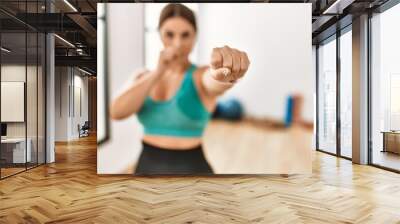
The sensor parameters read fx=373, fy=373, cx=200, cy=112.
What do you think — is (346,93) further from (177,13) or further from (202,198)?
(202,198)

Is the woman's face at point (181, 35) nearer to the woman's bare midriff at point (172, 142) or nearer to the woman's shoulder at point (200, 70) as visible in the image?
the woman's shoulder at point (200, 70)

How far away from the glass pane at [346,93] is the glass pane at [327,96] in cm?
50

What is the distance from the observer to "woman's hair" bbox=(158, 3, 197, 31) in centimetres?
578

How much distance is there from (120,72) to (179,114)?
3.69 ft

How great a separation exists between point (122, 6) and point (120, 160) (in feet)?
7.83

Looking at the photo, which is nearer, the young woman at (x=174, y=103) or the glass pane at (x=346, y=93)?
the young woman at (x=174, y=103)

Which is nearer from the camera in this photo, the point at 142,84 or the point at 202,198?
the point at 202,198

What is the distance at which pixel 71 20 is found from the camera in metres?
7.97

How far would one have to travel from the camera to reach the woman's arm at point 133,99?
18.9 feet

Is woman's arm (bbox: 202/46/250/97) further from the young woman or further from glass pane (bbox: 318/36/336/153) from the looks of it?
glass pane (bbox: 318/36/336/153)

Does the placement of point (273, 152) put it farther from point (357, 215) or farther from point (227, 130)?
point (357, 215)

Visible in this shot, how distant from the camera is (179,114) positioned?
18.8 ft

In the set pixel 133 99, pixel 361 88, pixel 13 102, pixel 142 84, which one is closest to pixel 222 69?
pixel 142 84

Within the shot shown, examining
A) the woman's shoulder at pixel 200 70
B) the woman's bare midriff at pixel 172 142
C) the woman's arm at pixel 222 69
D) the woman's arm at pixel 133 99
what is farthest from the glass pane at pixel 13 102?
the woman's arm at pixel 222 69
